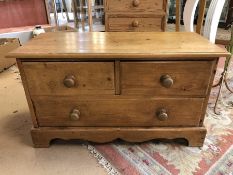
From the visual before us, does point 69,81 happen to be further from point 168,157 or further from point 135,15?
point 135,15

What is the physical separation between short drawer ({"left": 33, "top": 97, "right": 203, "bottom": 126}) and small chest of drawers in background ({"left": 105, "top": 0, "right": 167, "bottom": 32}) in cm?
86

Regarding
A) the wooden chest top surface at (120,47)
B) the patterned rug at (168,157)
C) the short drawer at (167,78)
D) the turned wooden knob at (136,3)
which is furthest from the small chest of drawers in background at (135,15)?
the patterned rug at (168,157)

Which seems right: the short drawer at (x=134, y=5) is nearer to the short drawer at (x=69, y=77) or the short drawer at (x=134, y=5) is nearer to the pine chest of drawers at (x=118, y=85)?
the pine chest of drawers at (x=118, y=85)

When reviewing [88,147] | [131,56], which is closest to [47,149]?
[88,147]

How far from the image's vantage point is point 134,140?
103 centimetres

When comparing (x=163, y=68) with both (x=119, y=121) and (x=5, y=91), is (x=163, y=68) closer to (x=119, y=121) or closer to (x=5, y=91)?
(x=119, y=121)

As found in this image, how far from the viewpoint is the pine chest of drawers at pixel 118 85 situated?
842 millimetres

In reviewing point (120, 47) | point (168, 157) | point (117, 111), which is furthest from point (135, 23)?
point (168, 157)

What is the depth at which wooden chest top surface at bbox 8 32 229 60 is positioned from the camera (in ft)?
2.66

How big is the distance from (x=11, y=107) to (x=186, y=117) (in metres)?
1.19

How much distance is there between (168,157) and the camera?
989 millimetres

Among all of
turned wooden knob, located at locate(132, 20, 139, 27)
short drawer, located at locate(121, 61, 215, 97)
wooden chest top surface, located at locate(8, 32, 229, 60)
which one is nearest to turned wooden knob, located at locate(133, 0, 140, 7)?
turned wooden knob, located at locate(132, 20, 139, 27)

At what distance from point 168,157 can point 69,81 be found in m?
0.61

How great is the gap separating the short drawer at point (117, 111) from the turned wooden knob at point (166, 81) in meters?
0.09
